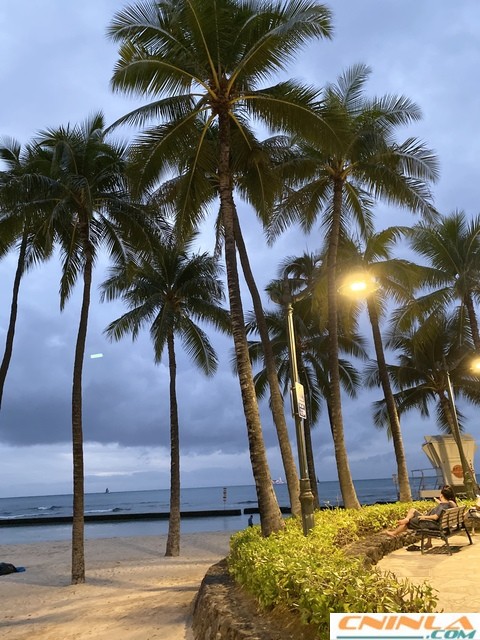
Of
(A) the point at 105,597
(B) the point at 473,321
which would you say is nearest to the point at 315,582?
(A) the point at 105,597

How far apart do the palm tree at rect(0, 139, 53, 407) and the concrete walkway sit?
1303 cm

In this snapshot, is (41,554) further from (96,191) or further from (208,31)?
(208,31)

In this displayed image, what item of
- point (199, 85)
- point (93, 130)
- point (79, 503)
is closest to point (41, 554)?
point (79, 503)

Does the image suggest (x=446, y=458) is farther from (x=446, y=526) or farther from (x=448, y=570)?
(x=448, y=570)

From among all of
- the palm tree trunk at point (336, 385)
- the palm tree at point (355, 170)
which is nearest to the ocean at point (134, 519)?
the palm tree trunk at point (336, 385)

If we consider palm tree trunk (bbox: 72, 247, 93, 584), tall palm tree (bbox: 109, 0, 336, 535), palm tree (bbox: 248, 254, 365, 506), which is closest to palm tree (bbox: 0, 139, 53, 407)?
palm tree trunk (bbox: 72, 247, 93, 584)

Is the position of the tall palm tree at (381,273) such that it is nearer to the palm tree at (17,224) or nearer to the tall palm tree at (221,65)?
the tall palm tree at (221,65)

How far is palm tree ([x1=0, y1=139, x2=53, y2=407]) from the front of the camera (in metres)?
15.9

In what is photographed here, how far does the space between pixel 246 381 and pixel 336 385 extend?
545cm

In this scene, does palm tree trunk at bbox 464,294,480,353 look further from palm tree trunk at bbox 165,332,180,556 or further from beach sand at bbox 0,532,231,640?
beach sand at bbox 0,532,231,640

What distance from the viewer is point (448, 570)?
866 centimetres

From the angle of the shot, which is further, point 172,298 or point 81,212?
point 172,298

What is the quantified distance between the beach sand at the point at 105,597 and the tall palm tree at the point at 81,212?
5.42ft

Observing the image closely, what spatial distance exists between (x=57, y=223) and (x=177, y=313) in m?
6.57
